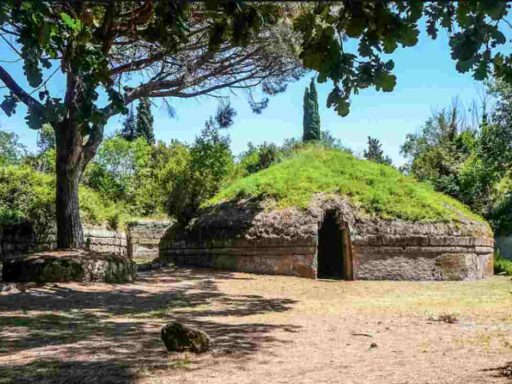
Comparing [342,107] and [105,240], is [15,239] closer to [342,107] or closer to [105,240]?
[105,240]

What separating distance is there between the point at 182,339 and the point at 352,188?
37.6 ft

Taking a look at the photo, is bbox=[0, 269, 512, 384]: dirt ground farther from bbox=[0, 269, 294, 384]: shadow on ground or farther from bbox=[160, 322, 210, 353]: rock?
bbox=[160, 322, 210, 353]: rock

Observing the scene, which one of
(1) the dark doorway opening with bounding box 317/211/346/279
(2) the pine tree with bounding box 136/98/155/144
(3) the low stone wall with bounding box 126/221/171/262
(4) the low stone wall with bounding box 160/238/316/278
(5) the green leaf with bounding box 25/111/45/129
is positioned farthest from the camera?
(2) the pine tree with bounding box 136/98/155/144

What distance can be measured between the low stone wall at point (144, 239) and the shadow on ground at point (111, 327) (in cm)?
741

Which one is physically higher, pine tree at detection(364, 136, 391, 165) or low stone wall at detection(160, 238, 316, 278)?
pine tree at detection(364, 136, 391, 165)

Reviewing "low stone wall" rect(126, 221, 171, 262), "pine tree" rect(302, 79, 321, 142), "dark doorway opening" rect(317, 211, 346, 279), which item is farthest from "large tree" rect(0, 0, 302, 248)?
"pine tree" rect(302, 79, 321, 142)

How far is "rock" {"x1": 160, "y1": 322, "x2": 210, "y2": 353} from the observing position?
446cm

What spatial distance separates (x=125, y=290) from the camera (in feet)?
31.9

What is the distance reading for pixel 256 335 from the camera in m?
5.59

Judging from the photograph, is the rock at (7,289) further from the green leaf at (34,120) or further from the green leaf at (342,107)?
the green leaf at (342,107)

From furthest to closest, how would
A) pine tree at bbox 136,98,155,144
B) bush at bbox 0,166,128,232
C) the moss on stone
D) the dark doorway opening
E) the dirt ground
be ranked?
1. pine tree at bbox 136,98,155,144
2. the dark doorway opening
3. the moss on stone
4. bush at bbox 0,166,128,232
5. the dirt ground

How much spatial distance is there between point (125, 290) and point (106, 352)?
5.38 m

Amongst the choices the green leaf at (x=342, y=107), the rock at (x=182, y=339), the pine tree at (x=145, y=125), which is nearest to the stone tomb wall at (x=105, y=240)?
the rock at (x=182, y=339)

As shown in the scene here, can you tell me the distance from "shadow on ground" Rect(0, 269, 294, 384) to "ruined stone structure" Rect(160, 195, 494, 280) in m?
2.80
